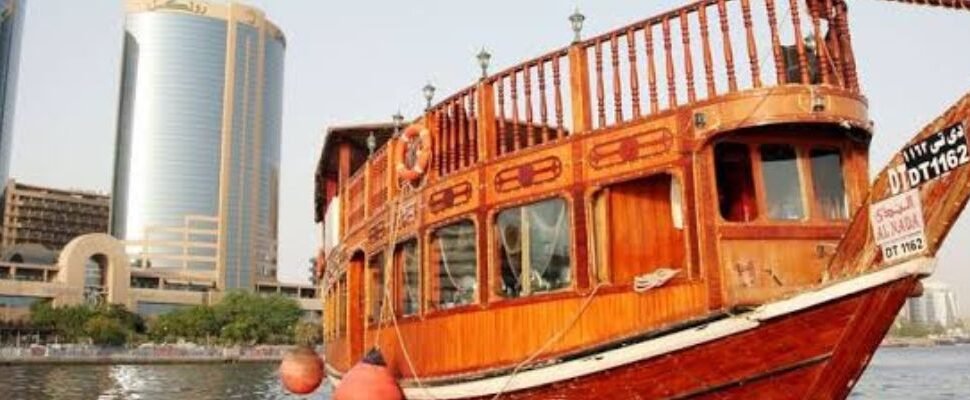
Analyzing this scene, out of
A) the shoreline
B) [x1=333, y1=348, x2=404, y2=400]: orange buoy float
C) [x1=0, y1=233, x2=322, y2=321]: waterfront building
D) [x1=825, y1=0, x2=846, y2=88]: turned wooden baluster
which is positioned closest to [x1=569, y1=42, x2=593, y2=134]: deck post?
[x1=825, y1=0, x2=846, y2=88]: turned wooden baluster

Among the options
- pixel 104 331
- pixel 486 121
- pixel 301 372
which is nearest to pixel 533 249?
pixel 486 121

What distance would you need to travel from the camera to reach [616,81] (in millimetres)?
7758

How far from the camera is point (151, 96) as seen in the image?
134 meters

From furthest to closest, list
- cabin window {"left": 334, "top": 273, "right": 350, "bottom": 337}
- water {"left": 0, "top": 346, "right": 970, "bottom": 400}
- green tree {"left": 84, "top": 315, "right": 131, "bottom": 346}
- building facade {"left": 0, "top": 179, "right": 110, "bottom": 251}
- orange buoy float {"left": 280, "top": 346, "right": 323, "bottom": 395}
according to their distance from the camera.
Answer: building facade {"left": 0, "top": 179, "right": 110, "bottom": 251}, green tree {"left": 84, "top": 315, "right": 131, "bottom": 346}, water {"left": 0, "top": 346, "right": 970, "bottom": 400}, cabin window {"left": 334, "top": 273, "right": 350, "bottom": 337}, orange buoy float {"left": 280, "top": 346, "right": 323, "bottom": 395}

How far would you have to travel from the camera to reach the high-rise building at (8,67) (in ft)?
375

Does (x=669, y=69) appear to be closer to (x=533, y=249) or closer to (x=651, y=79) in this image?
(x=651, y=79)

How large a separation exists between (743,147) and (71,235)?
15208 centimetres

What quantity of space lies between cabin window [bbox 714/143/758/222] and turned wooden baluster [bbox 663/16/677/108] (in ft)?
2.14

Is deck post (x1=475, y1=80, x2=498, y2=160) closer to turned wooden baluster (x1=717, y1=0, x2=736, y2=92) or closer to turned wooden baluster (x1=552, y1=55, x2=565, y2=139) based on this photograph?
turned wooden baluster (x1=552, y1=55, x2=565, y2=139)

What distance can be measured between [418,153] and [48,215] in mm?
145146

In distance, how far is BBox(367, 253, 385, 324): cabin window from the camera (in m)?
11.6

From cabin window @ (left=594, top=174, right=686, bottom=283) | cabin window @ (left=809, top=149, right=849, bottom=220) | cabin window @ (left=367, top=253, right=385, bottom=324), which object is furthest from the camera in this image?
cabin window @ (left=367, top=253, right=385, bottom=324)

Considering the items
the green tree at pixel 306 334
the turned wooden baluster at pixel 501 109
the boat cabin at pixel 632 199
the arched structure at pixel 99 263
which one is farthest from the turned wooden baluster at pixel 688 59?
the arched structure at pixel 99 263

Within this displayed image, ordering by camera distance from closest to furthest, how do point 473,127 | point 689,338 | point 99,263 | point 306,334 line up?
point 689,338, point 473,127, point 306,334, point 99,263
